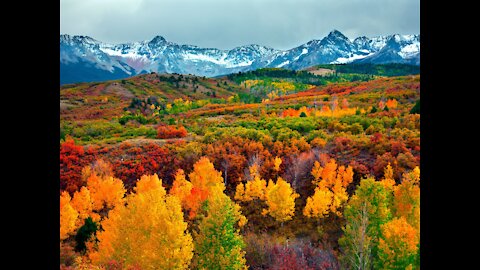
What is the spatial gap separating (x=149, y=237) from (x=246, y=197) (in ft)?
61.9

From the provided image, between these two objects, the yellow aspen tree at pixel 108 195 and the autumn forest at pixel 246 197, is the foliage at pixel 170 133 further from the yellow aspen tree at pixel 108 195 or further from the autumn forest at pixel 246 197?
the yellow aspen tree at pixel 108 195

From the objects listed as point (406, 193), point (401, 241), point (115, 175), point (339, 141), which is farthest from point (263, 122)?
point (401, 241)

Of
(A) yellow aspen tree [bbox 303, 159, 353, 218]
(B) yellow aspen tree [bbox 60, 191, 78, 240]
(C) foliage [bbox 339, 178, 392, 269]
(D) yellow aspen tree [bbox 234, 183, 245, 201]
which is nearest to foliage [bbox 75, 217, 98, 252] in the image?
(B) yellow aspen tree [bbox 60, 191, 78, 240]

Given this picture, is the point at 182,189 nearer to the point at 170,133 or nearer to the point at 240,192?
the point at 240,192

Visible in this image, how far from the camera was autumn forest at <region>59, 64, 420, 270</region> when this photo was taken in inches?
954

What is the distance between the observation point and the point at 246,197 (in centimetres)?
4200

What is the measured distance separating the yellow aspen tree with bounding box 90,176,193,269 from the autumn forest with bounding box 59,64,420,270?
76 millimetres

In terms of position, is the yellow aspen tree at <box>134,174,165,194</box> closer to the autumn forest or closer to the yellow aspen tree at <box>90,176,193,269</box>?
the autumn forest

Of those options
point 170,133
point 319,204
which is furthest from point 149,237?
point 170,133
